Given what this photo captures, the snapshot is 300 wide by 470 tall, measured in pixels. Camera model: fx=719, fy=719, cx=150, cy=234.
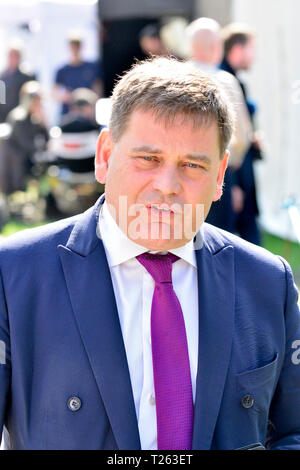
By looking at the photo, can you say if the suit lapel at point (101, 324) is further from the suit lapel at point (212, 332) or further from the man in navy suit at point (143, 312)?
the suit lapel at point (212, 332)

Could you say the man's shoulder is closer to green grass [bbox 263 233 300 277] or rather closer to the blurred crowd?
the blurred crowd

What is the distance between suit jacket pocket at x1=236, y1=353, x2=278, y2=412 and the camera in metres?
1.76

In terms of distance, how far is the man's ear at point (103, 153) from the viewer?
5.98 feet

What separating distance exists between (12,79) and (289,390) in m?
8.34

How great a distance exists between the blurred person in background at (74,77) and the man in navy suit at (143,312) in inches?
319

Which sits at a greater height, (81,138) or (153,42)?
(153,42)

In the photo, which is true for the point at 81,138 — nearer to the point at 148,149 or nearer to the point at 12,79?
the point at 12,79

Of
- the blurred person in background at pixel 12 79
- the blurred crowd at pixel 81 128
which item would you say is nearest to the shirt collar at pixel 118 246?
the blurred crowd at pixel 81 128

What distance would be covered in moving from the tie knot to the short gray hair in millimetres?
301

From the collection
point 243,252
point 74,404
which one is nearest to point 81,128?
point 243,252

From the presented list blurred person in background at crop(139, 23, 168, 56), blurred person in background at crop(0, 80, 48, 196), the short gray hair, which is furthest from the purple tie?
blurred person in background at crop(139, 23, 168, 56)

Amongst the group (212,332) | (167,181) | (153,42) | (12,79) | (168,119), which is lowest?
(212,332)

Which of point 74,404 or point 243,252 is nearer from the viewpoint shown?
point 74,404

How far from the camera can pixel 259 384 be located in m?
1.78
